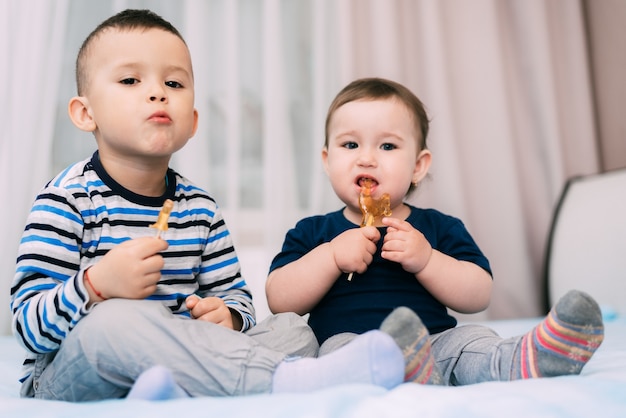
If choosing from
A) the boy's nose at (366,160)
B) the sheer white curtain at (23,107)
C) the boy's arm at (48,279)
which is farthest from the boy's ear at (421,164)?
the sheer white curtain at (23,107)

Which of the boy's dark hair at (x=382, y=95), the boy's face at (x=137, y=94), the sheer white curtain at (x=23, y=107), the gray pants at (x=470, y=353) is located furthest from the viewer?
the sheer white curtain at (x=23, y=107)

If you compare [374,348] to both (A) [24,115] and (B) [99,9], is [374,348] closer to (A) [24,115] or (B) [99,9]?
(A) [24,115]

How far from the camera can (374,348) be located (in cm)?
69

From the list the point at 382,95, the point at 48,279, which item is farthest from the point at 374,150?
the point at 48,279

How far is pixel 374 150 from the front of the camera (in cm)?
111

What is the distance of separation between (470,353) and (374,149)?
15.8 inches

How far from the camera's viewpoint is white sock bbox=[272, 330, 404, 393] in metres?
0.69

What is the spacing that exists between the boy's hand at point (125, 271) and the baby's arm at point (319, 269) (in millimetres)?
303

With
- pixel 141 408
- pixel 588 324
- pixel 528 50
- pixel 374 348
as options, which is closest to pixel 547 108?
pixel 528 50

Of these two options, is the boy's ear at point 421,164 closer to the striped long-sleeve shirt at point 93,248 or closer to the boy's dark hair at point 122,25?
the striped long-sleeve shirt at point 93,248

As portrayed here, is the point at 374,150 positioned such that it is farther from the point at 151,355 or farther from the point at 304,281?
the point at 151,355

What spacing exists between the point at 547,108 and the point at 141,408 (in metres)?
1.74

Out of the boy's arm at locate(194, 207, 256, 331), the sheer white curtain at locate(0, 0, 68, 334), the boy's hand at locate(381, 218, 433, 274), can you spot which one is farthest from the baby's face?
the sheer white curtain at locate(0, 0, 68, 334)

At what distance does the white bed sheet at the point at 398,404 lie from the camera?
609 mm
